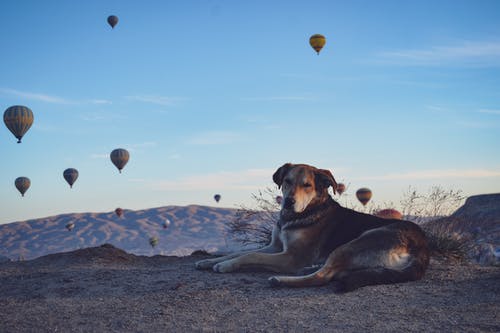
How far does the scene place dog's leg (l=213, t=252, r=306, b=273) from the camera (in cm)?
826

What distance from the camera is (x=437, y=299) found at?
685 centimetres

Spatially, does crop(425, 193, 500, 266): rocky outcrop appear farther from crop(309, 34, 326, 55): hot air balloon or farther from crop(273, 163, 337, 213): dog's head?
crop(309, 34, 326, 55): hot air balloon

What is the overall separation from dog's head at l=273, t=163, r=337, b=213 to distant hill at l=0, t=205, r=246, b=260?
94.5 m

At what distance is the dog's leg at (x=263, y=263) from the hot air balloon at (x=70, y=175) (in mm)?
47897

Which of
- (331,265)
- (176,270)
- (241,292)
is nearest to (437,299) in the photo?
(331,265)

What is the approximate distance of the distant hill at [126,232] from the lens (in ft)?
378

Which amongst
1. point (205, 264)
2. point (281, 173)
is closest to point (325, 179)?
point (281, 173)

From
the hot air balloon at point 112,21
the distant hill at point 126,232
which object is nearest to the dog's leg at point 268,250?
the hot air balloon at point 112,21

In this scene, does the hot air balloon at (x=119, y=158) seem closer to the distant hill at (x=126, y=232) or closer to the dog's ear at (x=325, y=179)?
the dog's ear at (x=325, y=179)

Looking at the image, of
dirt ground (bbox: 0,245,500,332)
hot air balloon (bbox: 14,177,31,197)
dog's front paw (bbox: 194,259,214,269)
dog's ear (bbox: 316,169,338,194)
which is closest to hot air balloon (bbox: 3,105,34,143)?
hot air balloon (bbox: 14,177,31,197)

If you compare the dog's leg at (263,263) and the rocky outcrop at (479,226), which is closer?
the dog's leg at (263,263)

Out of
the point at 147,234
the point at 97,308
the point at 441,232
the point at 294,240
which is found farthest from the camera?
the point at 147,234

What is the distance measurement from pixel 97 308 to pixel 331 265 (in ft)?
10.8

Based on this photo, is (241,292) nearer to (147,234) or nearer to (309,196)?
(309,196)
